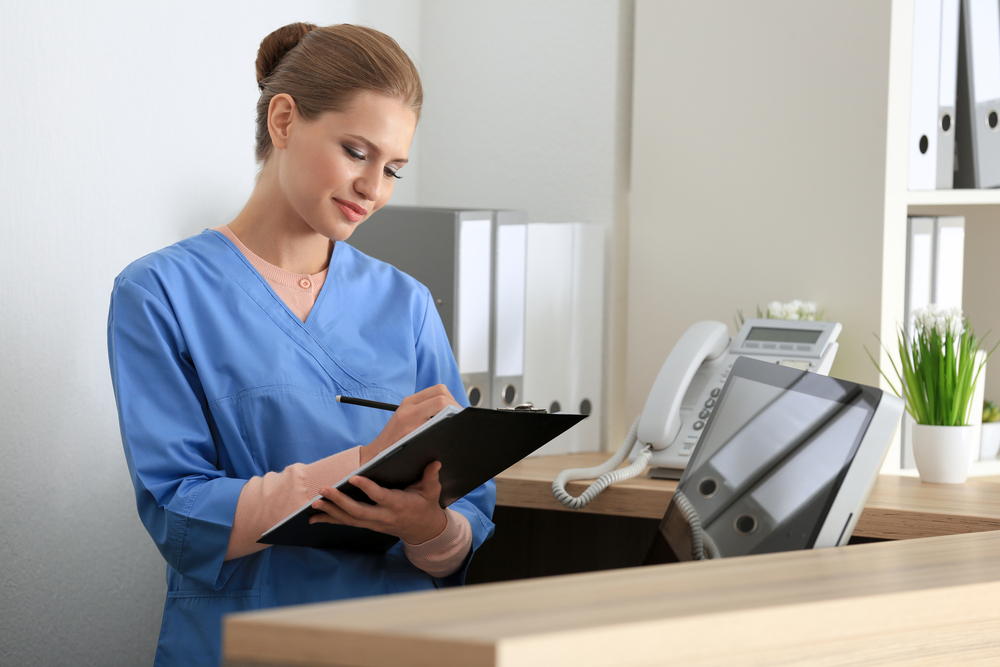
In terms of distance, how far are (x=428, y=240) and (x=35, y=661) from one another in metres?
0.86

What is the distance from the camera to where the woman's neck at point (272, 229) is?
1164 mm

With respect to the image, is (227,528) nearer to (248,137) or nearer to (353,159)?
(353,159)

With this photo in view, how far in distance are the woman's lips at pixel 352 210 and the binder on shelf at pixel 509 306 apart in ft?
1.59

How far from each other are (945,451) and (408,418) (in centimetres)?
88

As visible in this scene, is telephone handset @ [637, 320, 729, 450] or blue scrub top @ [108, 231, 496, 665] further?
telephone handset @ [637, 320, 729, 450]

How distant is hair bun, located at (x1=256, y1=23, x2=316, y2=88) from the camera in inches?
47.3

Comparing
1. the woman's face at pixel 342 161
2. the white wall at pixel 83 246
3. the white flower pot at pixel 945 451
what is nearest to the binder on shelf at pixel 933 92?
the white flower pot at pixel 945 451

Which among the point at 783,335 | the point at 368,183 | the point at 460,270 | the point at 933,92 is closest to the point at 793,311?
the point at 783,335

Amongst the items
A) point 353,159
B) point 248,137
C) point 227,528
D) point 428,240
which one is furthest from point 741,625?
point 248,137

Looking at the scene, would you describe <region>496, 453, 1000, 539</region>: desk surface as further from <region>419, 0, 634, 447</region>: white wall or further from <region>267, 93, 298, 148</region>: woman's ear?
<region>267, 93, 298, 148</region>: woman's ear

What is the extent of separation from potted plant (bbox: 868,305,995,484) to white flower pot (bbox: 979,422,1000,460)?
0.34 meters

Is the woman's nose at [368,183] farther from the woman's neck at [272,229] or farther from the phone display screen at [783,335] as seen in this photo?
the phone display screen at [783,335]

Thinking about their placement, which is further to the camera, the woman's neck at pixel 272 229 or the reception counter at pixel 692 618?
the woman's neck at pixel 272 229

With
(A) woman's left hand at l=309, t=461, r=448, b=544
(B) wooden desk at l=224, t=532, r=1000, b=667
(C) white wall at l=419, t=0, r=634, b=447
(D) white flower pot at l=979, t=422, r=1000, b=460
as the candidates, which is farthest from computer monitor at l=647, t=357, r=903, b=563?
(D) white flower pot at l=979, t=422, r=1000, b=460
